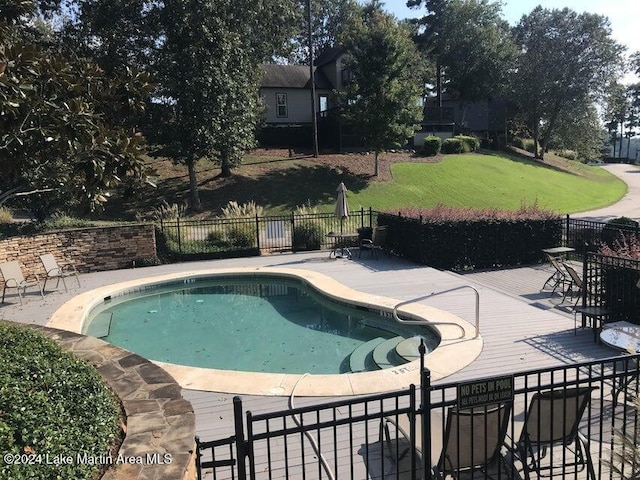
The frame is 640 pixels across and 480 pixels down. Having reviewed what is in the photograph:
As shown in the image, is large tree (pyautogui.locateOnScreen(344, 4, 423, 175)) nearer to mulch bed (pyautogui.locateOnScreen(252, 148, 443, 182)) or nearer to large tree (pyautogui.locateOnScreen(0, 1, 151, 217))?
mulch bed (pyautogui.locateOnScreen(252, 148, 443, 182))

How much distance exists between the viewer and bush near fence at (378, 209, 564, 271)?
13.7 m

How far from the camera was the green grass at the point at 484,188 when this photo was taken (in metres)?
28.0

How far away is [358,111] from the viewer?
2786cm

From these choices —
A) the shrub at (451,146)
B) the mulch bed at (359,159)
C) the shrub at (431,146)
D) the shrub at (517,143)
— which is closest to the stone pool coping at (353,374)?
the mulch bed at (359,159)

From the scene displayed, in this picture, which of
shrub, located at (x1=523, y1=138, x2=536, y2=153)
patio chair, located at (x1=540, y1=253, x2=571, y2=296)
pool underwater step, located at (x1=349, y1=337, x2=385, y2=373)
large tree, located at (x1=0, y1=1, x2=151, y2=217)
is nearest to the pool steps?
pool underwater step, located at (x1=349, y1=337, x2=385, y2=373)

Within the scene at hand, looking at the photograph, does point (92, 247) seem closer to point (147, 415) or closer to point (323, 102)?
point (147, 415)

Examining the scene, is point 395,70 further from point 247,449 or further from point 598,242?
point 247,449

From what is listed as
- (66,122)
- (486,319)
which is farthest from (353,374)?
(66,122)

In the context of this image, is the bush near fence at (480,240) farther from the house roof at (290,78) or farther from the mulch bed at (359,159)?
the house roof at (290,78)

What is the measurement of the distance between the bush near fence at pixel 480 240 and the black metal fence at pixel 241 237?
4328 millimetres

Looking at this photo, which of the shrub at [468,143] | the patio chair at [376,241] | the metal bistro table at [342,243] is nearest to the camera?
the patio chair at [376,241]

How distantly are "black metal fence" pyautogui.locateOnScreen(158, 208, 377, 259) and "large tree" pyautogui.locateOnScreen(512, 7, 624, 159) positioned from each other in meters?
31.3

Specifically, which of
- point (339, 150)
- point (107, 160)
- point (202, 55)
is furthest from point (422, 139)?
point (107, 160)

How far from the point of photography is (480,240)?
13.7m
